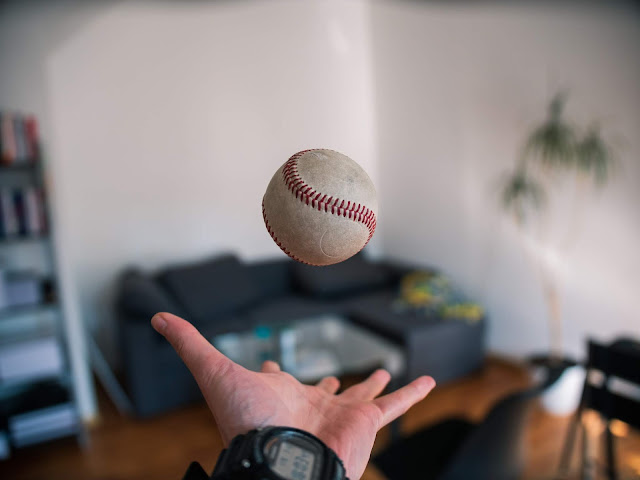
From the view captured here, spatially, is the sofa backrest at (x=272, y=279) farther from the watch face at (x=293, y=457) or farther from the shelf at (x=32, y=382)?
the shelf at (x=32, y=382)

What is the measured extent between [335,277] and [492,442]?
65 cm

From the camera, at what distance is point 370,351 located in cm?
236

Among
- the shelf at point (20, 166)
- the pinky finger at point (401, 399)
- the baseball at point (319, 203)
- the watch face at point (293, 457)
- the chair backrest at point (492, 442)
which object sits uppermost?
the baseball at point (319, 203)

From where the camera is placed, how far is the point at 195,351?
381 millimetres

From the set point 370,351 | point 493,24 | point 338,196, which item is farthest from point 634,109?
point 338,196

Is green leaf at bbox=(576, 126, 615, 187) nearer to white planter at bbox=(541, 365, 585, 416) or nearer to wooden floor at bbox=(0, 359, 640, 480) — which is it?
white planter at bbox=(541, 365, 585, 416)

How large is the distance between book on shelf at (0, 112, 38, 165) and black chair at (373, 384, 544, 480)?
6.85ft

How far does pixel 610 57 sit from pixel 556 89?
0.31 m

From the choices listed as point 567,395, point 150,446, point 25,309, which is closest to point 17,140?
Answer: point 25,309

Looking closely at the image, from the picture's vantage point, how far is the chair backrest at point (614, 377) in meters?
1.08

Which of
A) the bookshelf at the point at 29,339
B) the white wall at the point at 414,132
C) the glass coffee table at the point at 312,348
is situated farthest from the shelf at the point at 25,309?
the glass coffee table at the point at 312,348

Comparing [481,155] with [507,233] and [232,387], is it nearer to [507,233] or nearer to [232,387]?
[507,233]

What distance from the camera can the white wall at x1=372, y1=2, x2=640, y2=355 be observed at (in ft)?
7.11

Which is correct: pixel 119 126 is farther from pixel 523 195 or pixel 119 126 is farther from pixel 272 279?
pixel 523 195
